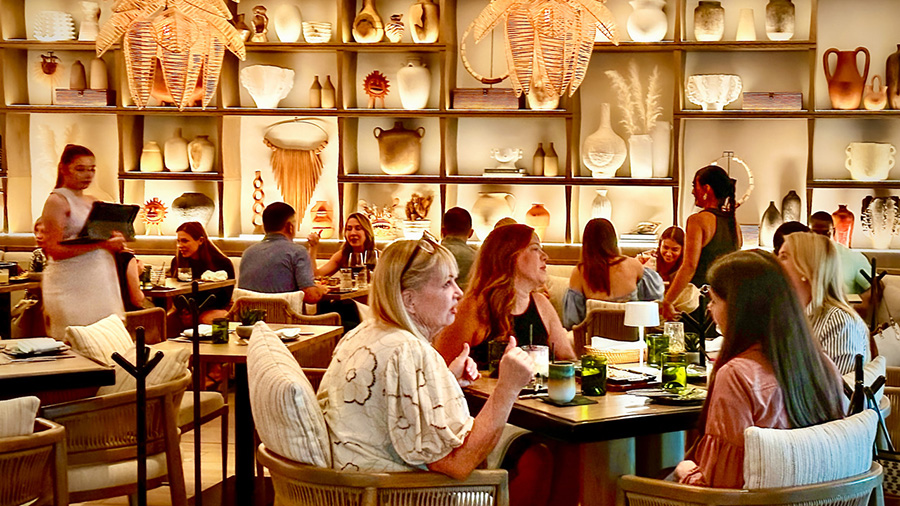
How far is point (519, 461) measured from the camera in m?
3.38

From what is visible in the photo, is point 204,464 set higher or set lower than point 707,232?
lower

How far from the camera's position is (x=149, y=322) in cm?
568

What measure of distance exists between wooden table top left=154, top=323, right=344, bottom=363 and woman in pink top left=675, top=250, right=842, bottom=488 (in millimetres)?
1888

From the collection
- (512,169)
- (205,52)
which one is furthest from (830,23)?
(205,52)

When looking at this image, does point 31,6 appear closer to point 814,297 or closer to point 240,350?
point 240,350

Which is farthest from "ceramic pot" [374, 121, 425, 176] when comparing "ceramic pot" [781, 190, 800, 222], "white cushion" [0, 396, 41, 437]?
"white cushion" [0, 396, 41, 437]

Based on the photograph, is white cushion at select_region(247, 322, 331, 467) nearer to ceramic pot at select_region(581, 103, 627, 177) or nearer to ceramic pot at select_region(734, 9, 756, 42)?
ceramic pot at select_region(581, 103, 627, 177)

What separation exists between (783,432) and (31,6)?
7.40 meters

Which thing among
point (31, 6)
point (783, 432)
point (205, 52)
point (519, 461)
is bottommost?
point (519, 461)

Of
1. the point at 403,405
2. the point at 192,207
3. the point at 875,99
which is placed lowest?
the point at 403,405

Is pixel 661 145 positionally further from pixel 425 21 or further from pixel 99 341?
pixel 99 341

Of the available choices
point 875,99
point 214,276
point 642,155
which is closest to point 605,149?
point 642,155

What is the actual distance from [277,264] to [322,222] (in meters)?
1.88

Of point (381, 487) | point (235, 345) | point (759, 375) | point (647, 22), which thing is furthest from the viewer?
point (647, 22)
